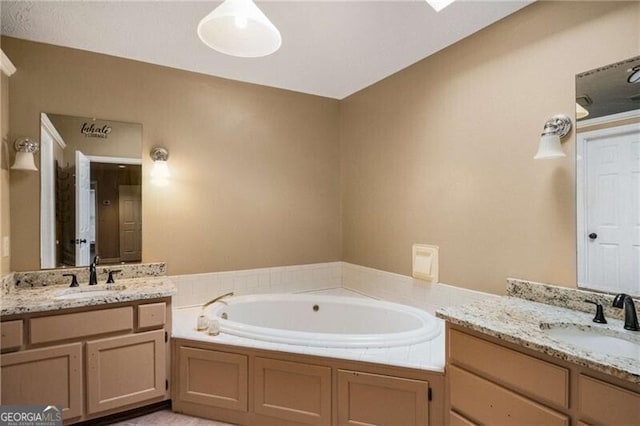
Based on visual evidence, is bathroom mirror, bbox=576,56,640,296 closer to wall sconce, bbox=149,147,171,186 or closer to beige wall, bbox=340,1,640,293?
beige wall, bbox=340,1,640,293

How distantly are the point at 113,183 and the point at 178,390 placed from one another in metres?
1.60

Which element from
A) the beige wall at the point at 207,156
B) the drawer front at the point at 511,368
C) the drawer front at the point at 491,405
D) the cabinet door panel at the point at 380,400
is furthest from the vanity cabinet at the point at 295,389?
the beige wall at the point at 207,156

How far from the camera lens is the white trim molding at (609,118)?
5.21 feet

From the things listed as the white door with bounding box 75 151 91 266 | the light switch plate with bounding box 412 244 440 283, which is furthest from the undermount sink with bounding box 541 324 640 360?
the white door with bounding box 75 151 91 266

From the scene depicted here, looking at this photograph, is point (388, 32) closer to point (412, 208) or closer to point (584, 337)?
point (412, 208)

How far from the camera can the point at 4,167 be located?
2246 millimetres

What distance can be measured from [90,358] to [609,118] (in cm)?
315

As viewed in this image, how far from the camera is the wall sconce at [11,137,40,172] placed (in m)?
2.26

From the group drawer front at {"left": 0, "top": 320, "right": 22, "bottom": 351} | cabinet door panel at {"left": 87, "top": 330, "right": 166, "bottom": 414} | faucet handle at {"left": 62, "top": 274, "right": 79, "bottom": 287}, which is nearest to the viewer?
drawer front at {"left": 0, "top": 320, "right": 22, "bottom": 351}

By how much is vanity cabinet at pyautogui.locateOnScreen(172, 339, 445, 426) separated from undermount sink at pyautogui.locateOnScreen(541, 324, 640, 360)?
591 millimetres

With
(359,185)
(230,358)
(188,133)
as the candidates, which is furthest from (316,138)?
(230,358)

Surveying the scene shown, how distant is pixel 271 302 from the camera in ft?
9.91

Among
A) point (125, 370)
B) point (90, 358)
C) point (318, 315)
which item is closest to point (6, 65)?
point (90, 358)

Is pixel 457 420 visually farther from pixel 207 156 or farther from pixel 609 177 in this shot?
pixel 207 156
